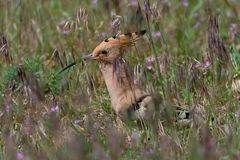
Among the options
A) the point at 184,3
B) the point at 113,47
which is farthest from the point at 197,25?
the point at 113,47

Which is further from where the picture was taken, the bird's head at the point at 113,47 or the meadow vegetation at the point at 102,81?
the bird's head at the point at 113,47

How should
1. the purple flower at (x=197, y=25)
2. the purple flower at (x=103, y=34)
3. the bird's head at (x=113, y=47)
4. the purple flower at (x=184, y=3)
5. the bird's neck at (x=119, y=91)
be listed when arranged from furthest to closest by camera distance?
the purple flower at (x=184, y=3), the purple flower at (x=197, y=25), the purple flower at (x=103, y=34), the bird's head at (x=113, y=47), the bird's neck at (x=119, y=91)

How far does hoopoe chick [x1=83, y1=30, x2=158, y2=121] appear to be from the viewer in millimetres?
4508

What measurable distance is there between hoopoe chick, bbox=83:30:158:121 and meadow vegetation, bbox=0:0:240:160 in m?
0.07

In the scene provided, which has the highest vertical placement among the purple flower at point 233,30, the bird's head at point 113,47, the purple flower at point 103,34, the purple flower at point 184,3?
the bird's head at point 113,47

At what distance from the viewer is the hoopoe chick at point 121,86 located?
4508 mm

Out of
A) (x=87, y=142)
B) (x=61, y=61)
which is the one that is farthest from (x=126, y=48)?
(x=87, y=142)

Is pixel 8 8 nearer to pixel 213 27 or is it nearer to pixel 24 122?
pixel 24 122

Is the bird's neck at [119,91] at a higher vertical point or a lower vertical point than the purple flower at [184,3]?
higher

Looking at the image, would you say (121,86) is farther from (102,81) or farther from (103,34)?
(103,34)

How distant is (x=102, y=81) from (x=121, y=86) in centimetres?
79

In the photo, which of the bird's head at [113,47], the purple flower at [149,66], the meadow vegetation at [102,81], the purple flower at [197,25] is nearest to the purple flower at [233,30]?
the meadow vegetation at [102,81]

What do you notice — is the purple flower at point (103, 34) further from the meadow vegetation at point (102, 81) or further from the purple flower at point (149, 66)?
the purple flower at point (149, 66)

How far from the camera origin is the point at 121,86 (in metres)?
4.70
